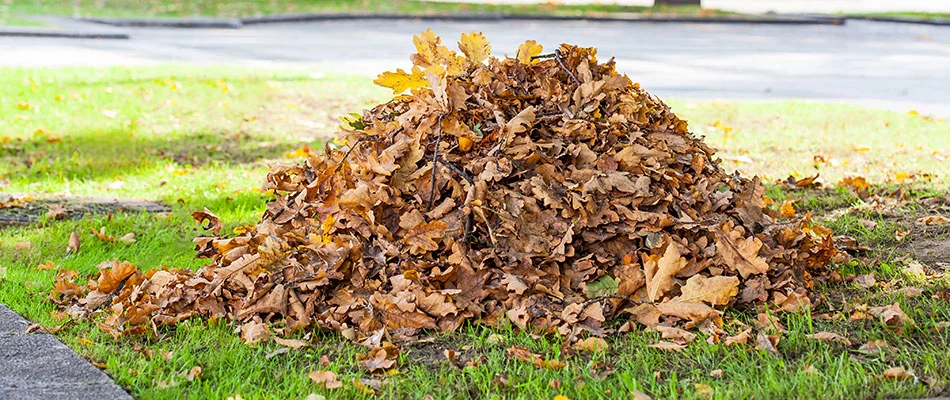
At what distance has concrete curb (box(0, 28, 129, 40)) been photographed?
50.3 ft

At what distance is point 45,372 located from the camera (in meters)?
3.27

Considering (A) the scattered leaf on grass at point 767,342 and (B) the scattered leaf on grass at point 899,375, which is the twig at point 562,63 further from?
(B) the scattered leaf on grass at point 899,375

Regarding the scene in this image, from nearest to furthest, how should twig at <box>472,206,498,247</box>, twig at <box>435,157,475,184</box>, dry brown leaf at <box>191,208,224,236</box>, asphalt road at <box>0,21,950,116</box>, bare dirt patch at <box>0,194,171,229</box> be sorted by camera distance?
1. twig at <box>472,206,498,247</box>
2. twig at <box>435,157,475,184</box>
3. dry brown leaf at <box>191,208,224,236</box>
4. bare dirt patch at <box>0,194,171,229</box>
5. asphalt road at <box>0,21,950,116</box>

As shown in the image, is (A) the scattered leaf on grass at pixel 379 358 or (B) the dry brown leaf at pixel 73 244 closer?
(A) the scattered leaf on grass at pixel 379 358

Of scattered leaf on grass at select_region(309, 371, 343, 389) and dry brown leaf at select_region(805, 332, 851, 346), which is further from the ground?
dry brown leaf at select_region(805, 332, 851, 346)

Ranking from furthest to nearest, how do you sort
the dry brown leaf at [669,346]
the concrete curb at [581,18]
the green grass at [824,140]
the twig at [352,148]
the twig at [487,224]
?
the concrete curb at [581,18] < the green grass at [824,140] < the twig at [352,148] < the twig at [487,224] < the dry brown leaf at [669,346]

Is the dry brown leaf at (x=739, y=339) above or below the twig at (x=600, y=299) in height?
below

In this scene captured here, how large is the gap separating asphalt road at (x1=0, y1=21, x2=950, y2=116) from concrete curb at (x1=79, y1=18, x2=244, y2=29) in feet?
1.48

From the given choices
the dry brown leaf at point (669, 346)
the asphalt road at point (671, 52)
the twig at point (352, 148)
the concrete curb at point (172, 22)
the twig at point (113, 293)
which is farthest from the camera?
the concrete curb at point (172, 22)

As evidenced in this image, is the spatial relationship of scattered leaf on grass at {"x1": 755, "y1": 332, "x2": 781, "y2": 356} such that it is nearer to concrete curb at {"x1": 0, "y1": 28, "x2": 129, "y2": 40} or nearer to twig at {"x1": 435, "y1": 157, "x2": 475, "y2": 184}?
twig at {"x1": 435, "y1": 157, "x2": 475, "y2": 184}

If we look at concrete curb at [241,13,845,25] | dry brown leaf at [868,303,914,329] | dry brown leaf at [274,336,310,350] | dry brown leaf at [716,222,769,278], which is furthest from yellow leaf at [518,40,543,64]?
concrete curb at [241,13,845,25]

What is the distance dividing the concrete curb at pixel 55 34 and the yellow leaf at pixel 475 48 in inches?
501

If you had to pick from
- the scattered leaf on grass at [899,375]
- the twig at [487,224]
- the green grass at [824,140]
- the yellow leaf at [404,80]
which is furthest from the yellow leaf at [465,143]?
the green grass at [824,140]

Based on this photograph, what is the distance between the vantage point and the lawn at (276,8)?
21562 millimetres
